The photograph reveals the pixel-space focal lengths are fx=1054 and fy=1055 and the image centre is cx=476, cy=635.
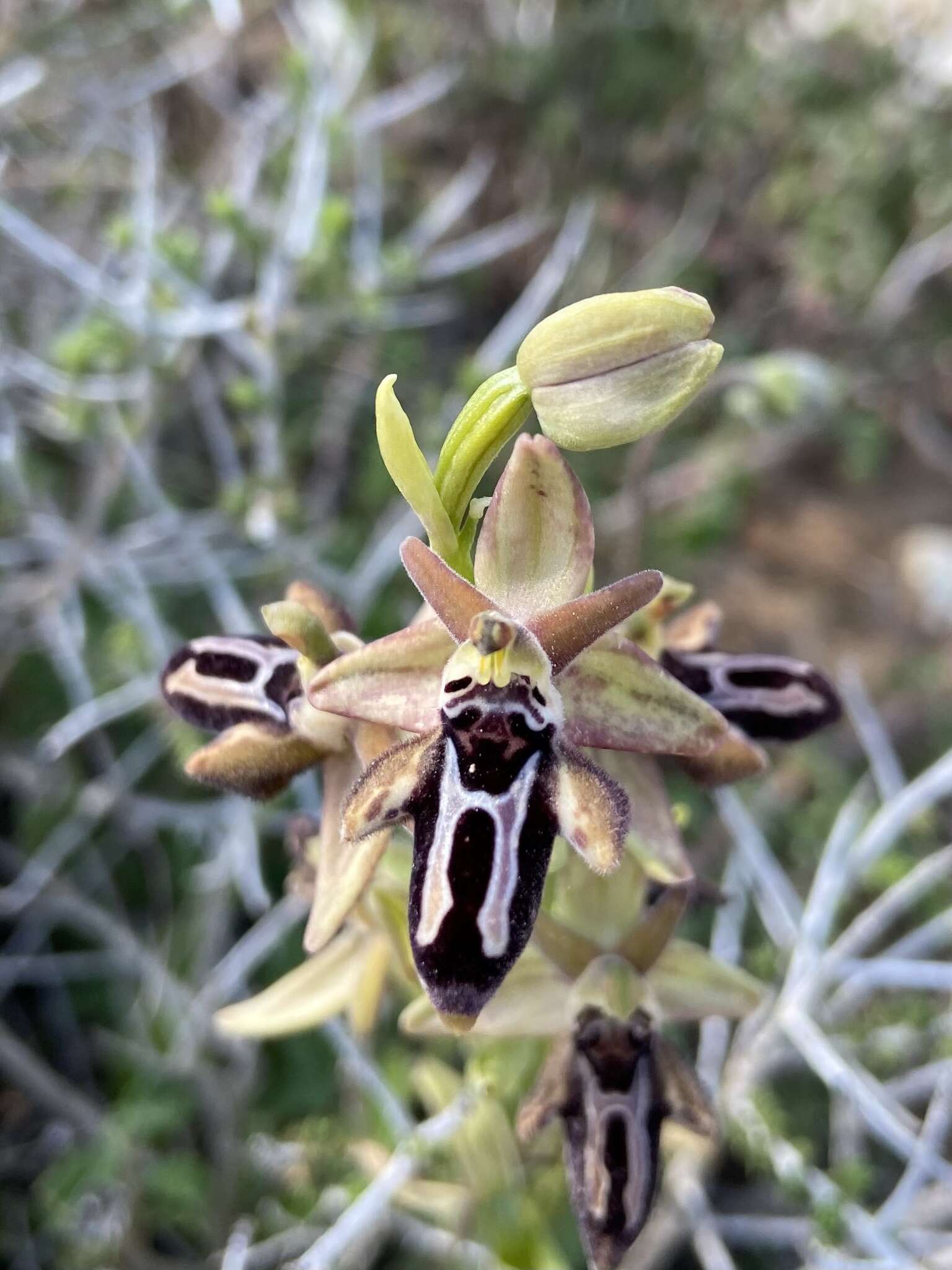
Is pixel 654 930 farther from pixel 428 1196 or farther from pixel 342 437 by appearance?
pixel 342 437

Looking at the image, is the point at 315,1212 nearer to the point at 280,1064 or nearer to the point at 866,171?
the point at 280,1064

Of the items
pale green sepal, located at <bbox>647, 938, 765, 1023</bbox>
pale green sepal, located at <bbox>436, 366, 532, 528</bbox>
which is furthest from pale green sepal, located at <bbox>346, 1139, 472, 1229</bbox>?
pale green sepal, located at <bbox>436, 366, 532, 528</bbox>

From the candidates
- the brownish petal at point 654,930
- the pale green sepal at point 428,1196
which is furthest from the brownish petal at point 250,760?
the pale green sepal at point 428,1196

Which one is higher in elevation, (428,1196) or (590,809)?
(590,809)

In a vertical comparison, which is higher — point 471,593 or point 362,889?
point 471,593

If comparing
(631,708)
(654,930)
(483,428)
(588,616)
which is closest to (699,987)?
(654,930)

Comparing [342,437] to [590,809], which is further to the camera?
[342,437]

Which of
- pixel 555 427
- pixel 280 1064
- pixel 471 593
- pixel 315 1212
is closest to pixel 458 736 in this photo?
pixel 471 593

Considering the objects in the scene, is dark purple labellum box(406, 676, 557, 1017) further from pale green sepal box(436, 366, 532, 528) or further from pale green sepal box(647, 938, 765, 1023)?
pale green sepal box(647, 938, 765, 1023)
